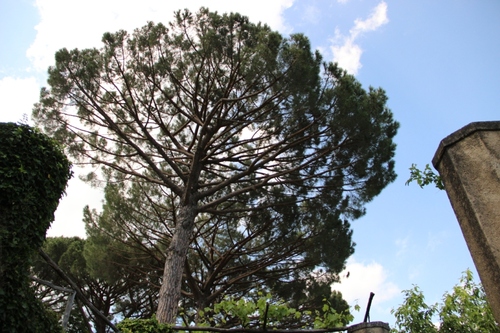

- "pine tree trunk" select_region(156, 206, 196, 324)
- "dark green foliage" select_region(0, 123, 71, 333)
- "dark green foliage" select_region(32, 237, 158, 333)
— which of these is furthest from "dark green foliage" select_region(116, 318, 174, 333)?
"dark green foliage" select_region(32, 237, 158, 333)


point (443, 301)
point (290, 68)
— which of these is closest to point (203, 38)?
point (290, 68)

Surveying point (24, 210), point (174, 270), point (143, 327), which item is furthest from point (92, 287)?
point (24, 210)

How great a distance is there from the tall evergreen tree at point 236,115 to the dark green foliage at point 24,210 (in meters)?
3.10

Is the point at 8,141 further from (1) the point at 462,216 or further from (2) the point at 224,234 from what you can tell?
(2) the point at 224,234

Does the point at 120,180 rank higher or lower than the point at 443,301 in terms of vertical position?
higher

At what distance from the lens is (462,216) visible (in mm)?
1796

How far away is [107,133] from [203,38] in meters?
3.05

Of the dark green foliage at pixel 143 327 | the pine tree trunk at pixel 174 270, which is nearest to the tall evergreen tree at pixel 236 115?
the pine tree trunk at pixel 174 270

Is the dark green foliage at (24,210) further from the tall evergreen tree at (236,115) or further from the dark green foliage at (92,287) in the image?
the dark green foliage at (92,287)

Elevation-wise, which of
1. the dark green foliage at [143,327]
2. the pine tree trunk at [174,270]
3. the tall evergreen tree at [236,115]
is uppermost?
the tall evergreen tree at [236,115]

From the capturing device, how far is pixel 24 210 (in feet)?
10.0

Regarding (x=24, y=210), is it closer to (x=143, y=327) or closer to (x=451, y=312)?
(x=143, y=327)

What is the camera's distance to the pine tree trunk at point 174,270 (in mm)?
5836

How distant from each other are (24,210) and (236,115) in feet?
15.9
